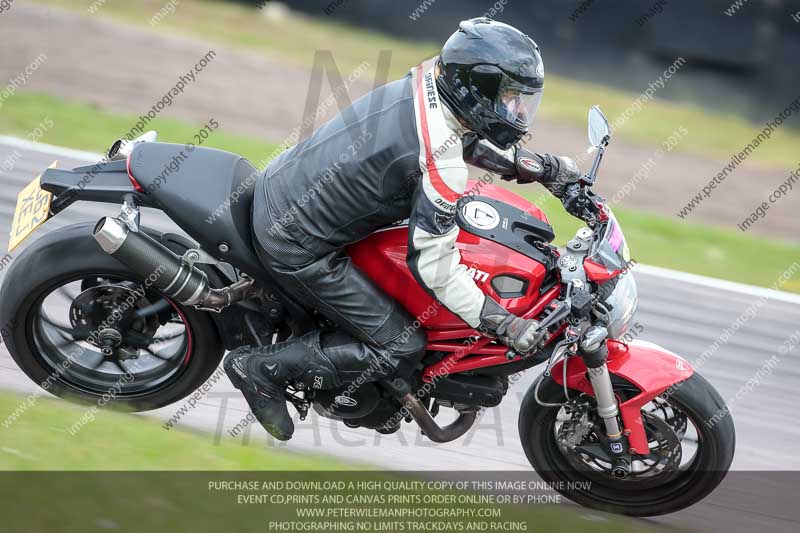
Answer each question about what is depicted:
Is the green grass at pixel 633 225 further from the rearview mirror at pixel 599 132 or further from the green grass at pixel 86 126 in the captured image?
the rearview mirror at pixel 599 132

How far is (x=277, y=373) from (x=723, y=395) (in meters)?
3.11

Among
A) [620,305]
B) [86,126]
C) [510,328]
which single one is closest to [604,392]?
[620,305]

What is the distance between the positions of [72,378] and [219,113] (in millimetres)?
6877

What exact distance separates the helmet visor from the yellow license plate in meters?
2.02

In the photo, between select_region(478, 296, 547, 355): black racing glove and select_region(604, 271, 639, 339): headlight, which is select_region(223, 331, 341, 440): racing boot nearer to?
select_region(478, 296, 547, 355): black racing glove

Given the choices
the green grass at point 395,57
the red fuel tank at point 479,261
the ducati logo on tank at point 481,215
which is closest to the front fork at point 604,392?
the red fuel tank at point 479,261

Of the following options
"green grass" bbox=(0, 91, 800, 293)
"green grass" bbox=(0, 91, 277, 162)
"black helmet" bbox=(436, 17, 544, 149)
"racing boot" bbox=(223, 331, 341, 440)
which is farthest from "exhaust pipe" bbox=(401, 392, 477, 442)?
"green grass" bbox=(0, 91, 277, 162)

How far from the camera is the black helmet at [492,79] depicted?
3.69 metres

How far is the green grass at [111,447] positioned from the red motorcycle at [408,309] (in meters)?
0.20

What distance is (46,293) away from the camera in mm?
4426

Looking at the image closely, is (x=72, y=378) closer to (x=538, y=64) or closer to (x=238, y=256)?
(x=238, y=256)

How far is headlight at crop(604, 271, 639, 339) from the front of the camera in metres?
4.12

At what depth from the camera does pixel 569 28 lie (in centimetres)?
1309

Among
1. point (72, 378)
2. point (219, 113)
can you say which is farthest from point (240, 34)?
point (72, 378)
